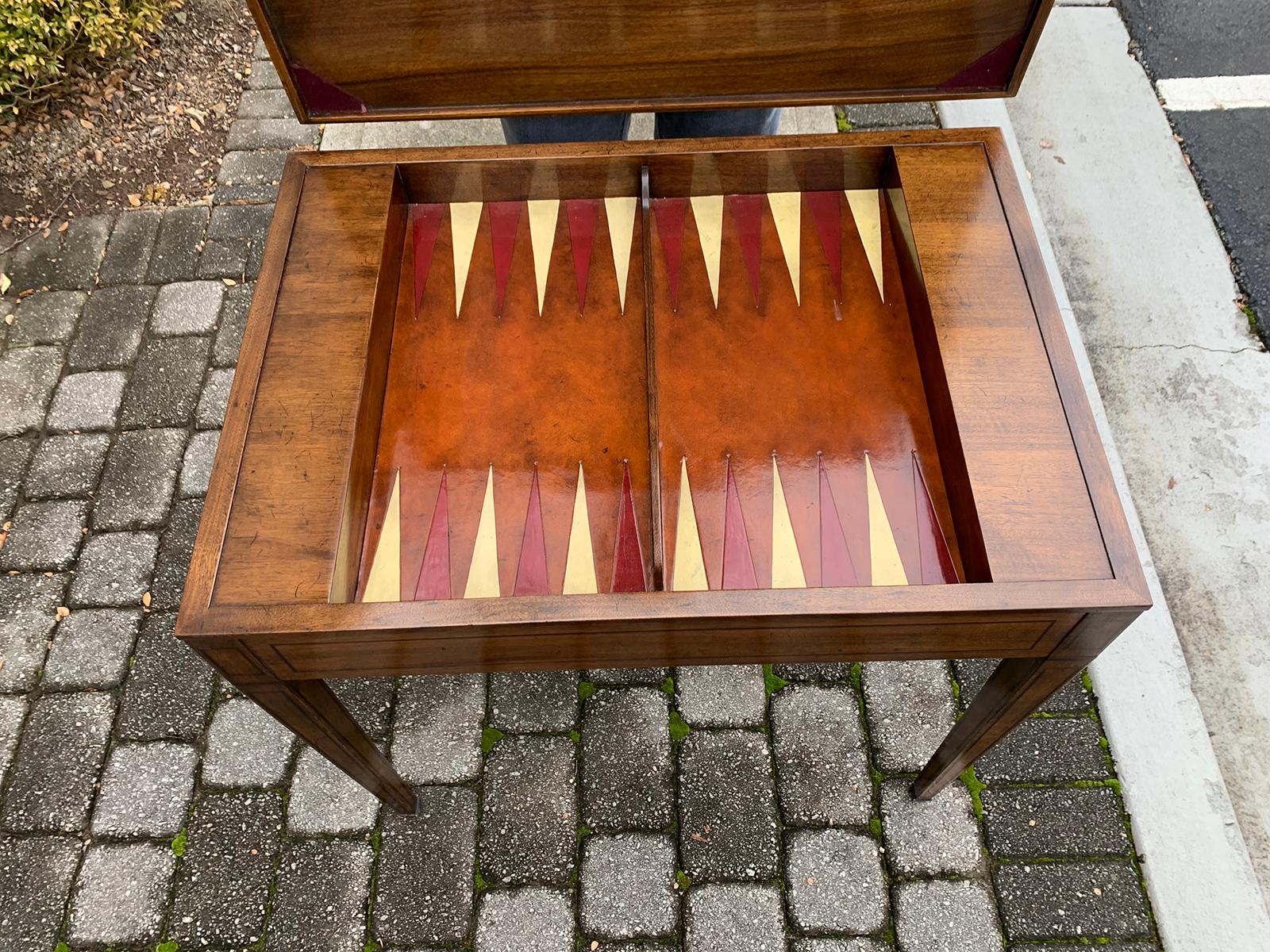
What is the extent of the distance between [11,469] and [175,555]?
67 centimetres

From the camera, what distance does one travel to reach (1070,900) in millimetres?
1945

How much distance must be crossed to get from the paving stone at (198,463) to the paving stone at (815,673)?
177 centimetres

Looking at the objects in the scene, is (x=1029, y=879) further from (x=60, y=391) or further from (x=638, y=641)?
(x=60, y=391)

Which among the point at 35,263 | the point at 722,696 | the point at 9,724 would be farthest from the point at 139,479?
the point at 722,696

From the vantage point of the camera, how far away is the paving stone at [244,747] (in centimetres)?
212

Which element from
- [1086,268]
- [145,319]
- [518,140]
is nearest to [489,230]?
A: [518,140]

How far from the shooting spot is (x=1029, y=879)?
1.97 meters

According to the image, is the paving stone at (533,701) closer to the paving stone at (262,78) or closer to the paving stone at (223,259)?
the paving stone at (223,259)

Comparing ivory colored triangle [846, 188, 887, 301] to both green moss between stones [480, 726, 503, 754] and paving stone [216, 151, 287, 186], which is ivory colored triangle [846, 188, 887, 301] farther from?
paving stone [216, 151, 287, 186]

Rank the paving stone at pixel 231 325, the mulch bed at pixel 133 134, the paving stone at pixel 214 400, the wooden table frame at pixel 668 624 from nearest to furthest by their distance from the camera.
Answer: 1. the wooden table frame at pixel 668 624
2. the paving stone at pixel 214 400
3. the paving stone at pixel 231 325
4. the mulch bed at pixel 133 134

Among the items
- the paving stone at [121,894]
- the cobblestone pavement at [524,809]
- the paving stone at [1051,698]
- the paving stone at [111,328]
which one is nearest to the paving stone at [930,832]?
the cobblestone pavement at [524,809]

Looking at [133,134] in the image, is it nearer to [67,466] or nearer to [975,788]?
[67,466]

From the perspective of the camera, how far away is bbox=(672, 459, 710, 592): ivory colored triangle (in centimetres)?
151

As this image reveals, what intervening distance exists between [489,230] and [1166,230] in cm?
251
